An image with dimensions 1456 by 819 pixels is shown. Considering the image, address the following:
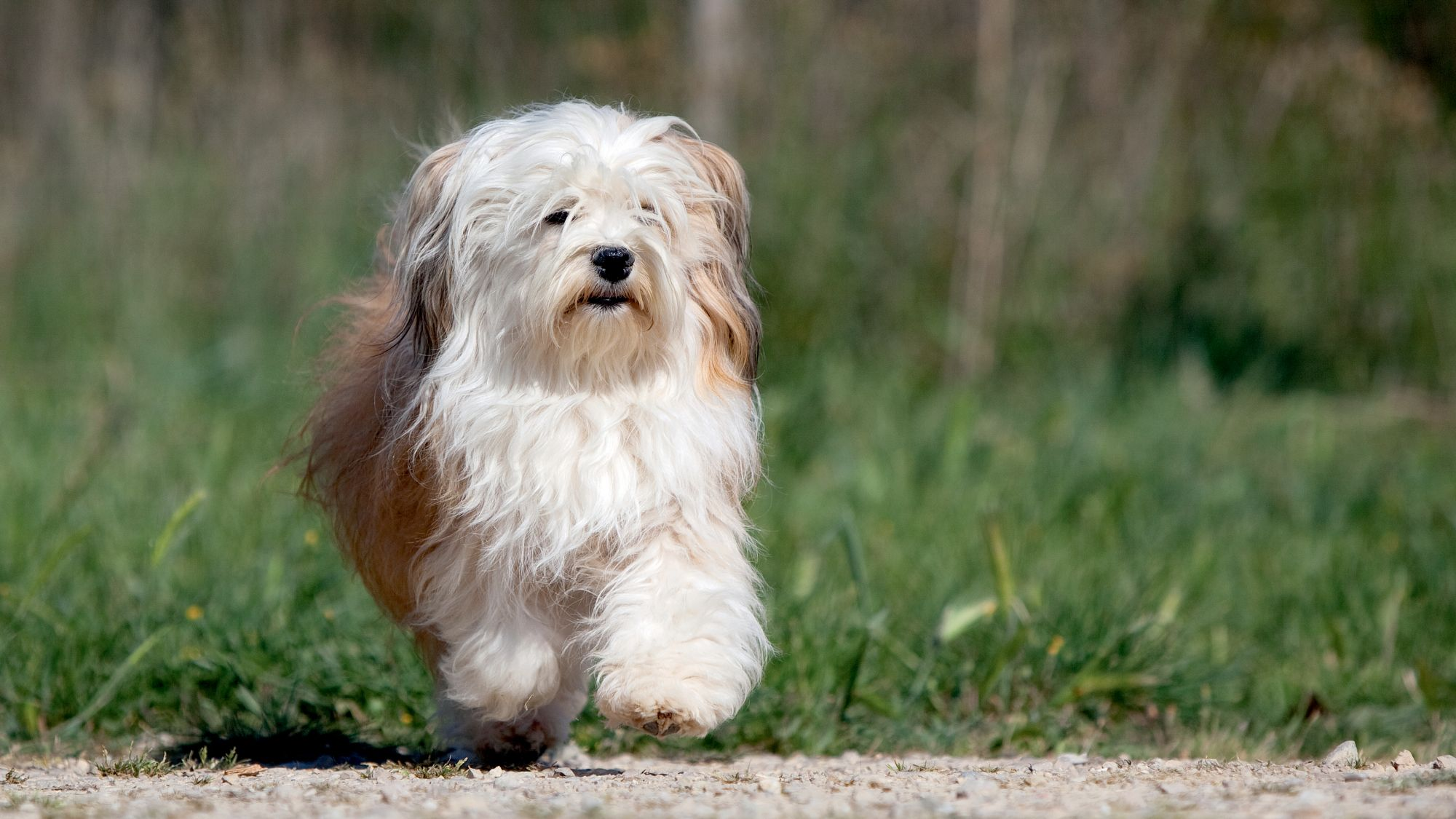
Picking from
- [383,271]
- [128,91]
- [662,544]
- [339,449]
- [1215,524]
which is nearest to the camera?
[662,544]

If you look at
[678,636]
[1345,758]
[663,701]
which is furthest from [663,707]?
[1345,758]

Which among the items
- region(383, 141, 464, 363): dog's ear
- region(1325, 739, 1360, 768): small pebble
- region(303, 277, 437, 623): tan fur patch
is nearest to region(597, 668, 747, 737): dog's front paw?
region(303, 277, 437, 623): tan fur patch

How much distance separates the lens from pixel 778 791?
10.4ft

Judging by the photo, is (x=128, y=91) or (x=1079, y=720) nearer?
(x=1079, y=720)

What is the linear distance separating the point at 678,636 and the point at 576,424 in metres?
0.54

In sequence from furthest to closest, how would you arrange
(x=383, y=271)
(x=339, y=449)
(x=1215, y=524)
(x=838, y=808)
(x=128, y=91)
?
(x=128, y=91)
(x=1215, y=524)
(x=383, y=271)
(x=339, y=449)
(x=838, y=808)

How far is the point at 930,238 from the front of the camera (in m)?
9.00

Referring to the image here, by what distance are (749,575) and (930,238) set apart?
5634 millimetres

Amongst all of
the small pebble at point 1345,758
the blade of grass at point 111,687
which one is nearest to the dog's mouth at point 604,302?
the blade of grass at point 111,687

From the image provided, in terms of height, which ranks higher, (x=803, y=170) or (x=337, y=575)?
(x=803, y=170)

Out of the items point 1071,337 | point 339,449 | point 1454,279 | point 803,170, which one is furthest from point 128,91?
point 1454,279

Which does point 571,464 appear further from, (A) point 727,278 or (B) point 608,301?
(A) point 727,278

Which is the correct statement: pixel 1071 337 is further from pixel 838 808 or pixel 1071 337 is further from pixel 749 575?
pixel 838 808

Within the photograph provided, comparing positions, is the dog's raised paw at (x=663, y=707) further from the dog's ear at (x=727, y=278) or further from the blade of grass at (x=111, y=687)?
the blade of grass at (x=111, y=687)
